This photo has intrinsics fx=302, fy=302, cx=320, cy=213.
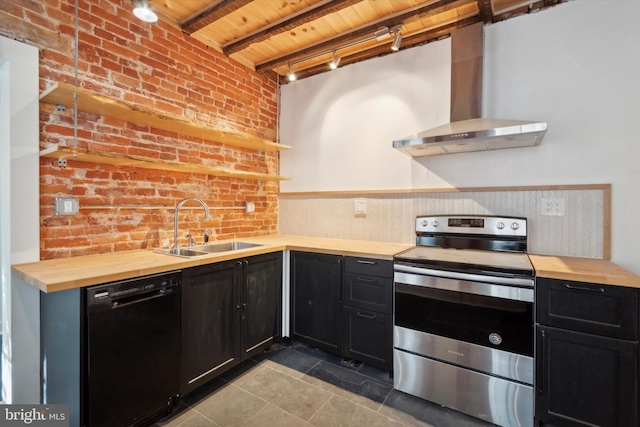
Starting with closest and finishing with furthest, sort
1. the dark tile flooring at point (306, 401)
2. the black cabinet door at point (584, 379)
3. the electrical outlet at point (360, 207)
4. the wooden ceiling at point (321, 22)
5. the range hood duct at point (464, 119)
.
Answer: the black cabinet door at point (584, 379), the dark tile flooring at point (306, 401), the range hood duct at point (464, 119), the wooden ceiling at point (321, 22), the electrical outlet at point (360, 207)

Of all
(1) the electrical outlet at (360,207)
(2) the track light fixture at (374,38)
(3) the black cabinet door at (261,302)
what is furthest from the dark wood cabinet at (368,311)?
(2) the track light fixture at (374,38)

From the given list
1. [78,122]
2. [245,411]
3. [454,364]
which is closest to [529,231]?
[454,364]

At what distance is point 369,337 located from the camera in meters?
2.31

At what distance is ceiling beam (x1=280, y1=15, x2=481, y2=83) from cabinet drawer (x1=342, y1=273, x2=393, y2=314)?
7.09ft

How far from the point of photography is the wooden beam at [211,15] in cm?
227

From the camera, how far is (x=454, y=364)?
1.93 meters

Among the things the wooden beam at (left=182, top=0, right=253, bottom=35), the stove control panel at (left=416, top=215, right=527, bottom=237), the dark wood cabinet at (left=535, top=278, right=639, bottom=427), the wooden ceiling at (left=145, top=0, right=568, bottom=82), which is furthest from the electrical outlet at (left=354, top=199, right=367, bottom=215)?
the wooden beam at (left=182, top=0, right=253, bottom=35)

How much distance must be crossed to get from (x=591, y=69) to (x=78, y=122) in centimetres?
353

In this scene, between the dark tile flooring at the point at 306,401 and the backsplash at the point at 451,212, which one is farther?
the backsplash at the point at 451,212

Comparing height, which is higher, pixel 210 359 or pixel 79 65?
pixel 79 65

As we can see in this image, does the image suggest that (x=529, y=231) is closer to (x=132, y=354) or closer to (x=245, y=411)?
→ (x=245, y=411)

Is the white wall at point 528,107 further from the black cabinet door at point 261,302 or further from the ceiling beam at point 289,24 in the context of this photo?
the black cabinet door at point 261,302

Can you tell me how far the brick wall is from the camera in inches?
73.7

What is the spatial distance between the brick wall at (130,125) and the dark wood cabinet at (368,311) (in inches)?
55.3
